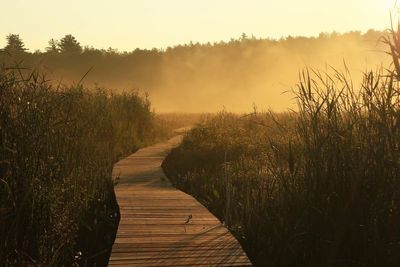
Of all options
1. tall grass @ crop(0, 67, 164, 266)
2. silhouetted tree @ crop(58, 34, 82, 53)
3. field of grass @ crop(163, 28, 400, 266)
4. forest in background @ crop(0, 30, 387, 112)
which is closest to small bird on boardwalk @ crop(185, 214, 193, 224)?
field of grass @ crop(163, 28, 400, 266)

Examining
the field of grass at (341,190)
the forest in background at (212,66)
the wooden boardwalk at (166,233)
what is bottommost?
the wooden boardwalk at (166,233)

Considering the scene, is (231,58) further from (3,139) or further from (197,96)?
(3,139)

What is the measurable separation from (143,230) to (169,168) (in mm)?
4969

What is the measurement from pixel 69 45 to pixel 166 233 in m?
44.7

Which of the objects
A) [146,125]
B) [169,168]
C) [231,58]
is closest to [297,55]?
[231,58]

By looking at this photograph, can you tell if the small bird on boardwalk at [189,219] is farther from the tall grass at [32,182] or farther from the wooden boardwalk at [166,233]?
the tall grass at [32,182]

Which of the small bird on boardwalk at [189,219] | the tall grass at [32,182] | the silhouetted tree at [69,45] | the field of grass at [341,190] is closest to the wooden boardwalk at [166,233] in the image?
the small bird on boardwalk at [189,219]

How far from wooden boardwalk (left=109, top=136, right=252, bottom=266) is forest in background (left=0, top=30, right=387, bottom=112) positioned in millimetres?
32662

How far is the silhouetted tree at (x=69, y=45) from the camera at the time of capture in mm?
46069

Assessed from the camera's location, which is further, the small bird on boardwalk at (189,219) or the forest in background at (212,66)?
the forest in background at (212,66)

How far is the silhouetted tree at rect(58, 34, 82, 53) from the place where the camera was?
46.1 meters

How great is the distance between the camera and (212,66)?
49969mm

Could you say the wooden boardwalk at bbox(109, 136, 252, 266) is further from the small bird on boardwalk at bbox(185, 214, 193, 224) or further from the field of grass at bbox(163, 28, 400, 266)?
the field of grass at bbox(163, 28, 400, 266)

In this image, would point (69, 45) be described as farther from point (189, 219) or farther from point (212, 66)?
point (189, 219)
